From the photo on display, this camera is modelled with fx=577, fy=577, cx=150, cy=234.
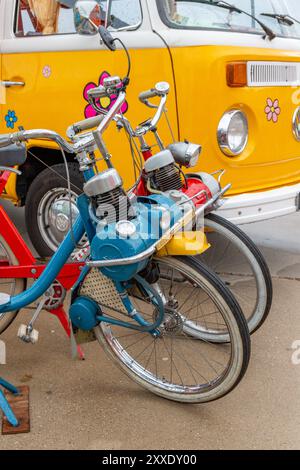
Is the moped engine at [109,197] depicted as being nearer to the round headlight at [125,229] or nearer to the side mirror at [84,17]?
the round headlight at [125,229]

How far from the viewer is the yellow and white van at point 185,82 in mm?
3375

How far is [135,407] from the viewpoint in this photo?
2.65 meters

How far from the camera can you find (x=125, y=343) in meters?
3.10

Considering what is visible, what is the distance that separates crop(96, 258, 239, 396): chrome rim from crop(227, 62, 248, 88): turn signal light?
1.33 meters

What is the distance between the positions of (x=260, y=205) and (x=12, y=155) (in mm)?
1574

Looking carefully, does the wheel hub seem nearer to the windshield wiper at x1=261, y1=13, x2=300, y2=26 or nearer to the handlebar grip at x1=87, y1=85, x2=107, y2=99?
the handlebar grip at x1=87, y1=85, x2=107, y2=99

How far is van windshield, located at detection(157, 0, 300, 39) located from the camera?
3.43 m

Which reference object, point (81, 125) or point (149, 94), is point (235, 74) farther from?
point (81, 125)

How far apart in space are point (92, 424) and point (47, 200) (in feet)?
5.93

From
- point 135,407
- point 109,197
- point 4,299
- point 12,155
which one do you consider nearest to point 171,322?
point 135,407

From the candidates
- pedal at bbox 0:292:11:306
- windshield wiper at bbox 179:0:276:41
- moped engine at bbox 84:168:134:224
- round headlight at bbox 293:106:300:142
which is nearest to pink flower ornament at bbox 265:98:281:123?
round headlight at bbox 293:106:300:142

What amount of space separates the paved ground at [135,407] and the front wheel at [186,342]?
116mm

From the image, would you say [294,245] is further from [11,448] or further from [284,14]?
[11,448]
